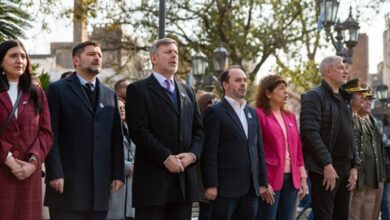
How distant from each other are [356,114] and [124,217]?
3.74 metres

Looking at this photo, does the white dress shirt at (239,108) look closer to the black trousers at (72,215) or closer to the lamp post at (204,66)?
the black trousers at (72,215)

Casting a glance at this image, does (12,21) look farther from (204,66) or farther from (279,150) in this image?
(204,66)

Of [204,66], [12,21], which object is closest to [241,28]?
[204,66]

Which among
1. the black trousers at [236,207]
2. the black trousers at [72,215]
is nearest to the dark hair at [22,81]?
the black trousers at [72,215]

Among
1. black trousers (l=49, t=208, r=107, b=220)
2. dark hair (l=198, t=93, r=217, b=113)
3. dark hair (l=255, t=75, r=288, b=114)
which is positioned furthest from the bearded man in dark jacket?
black trousers (l=49, t=208, r=107, b=220)

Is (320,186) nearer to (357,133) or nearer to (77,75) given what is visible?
(357,133)

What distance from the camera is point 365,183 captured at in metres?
9.34

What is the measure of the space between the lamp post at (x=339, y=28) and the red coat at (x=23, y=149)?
10.3m

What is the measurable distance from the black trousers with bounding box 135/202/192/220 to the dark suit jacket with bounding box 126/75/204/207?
0.09 meters

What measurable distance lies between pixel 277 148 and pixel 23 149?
3090 millimetres

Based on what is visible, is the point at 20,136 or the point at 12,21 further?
the point at 12,21

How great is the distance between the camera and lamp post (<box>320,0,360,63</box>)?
1515 centimetres

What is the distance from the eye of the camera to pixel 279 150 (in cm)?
767

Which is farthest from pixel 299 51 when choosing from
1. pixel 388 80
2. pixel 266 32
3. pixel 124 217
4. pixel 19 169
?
pixel 388 80
